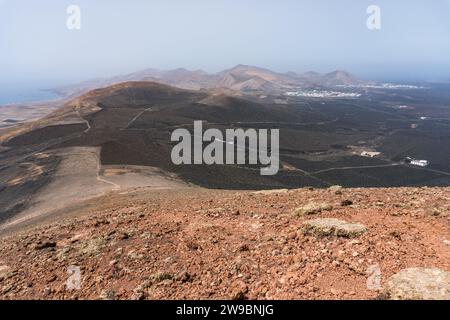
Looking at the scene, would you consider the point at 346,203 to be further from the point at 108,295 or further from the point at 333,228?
the point at 108,295

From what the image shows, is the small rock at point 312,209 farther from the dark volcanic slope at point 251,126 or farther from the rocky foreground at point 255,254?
the dark volcanic slope at point 251,126

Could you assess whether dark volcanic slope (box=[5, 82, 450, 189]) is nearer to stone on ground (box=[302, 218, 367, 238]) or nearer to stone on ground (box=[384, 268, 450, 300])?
stone on ground (box=[302, 218, 367, 238])

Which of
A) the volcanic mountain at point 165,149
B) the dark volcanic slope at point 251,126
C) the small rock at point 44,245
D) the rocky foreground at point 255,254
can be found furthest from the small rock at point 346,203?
the dark volcanic slope at point 251,126

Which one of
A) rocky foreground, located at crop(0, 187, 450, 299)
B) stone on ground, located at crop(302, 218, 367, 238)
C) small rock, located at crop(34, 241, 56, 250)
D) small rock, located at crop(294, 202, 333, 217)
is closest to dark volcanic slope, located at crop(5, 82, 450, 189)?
rocky foreground, located at crop(0, 187, 450, 299)

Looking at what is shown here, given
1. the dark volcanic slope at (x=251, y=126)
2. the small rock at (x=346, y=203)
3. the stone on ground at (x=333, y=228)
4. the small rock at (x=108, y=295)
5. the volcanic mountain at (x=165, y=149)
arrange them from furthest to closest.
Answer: the dark volcanic slope at (x=251, y=126), the volcanic mountain at (x=165, y=149), the small rock at (x=346, y=203), the stone on ground at (x=333, y=228), the small rock at (x=108, y=295)

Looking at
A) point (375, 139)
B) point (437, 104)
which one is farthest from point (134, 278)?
point (437, 104)

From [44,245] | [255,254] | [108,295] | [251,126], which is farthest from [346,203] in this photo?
[251,126]

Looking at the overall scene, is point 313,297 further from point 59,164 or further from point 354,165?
point 354,165
